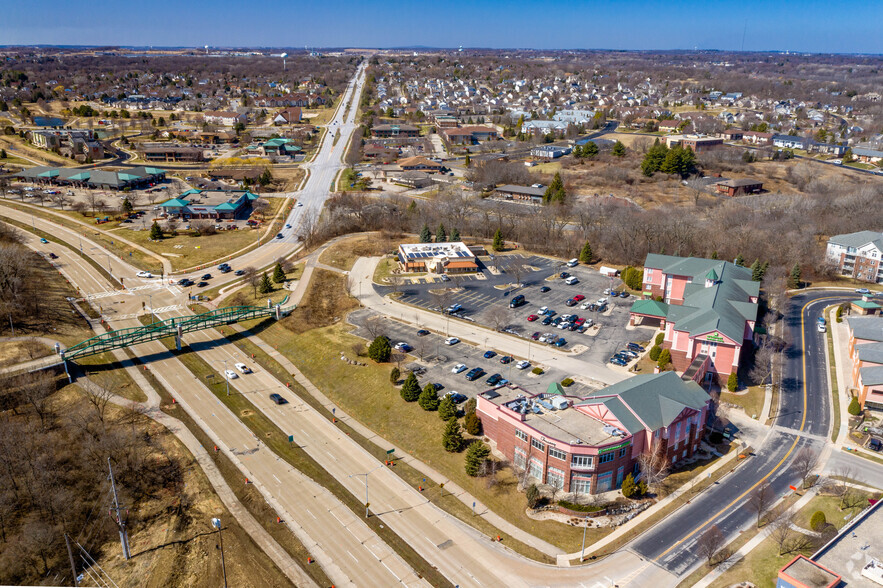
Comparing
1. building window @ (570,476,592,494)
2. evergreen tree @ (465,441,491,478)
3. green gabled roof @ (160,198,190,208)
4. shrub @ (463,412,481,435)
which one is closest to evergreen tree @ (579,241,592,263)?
shrub @ (463,412,481,435)

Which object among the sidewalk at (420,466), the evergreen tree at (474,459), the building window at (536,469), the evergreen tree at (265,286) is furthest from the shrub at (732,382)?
the evergreen tree at (265,286)

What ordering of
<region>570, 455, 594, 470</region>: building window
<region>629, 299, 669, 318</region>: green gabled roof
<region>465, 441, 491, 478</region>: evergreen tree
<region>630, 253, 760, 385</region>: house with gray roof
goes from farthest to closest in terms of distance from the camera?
<region>629, 299, 669, 318</region>: green gabled roof < <region>630, 253, 760, 385</region>: house with gray roof < <region>465, 441, 491, 478</region>: evergreen tree < <region>570, 455, 594, 470</region>: building window

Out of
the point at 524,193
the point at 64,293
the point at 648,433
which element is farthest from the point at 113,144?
the point at 648,433

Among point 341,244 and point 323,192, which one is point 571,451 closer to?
point 341,244

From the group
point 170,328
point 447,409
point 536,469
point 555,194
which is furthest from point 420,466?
point 555,194

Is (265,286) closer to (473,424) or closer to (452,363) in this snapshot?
(452,363)

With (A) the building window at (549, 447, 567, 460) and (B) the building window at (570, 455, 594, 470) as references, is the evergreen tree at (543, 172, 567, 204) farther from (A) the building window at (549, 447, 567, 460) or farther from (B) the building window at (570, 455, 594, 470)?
(B) the building window at (570, 455, 594, 470)

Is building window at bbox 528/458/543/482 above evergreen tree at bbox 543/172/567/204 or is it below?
below
